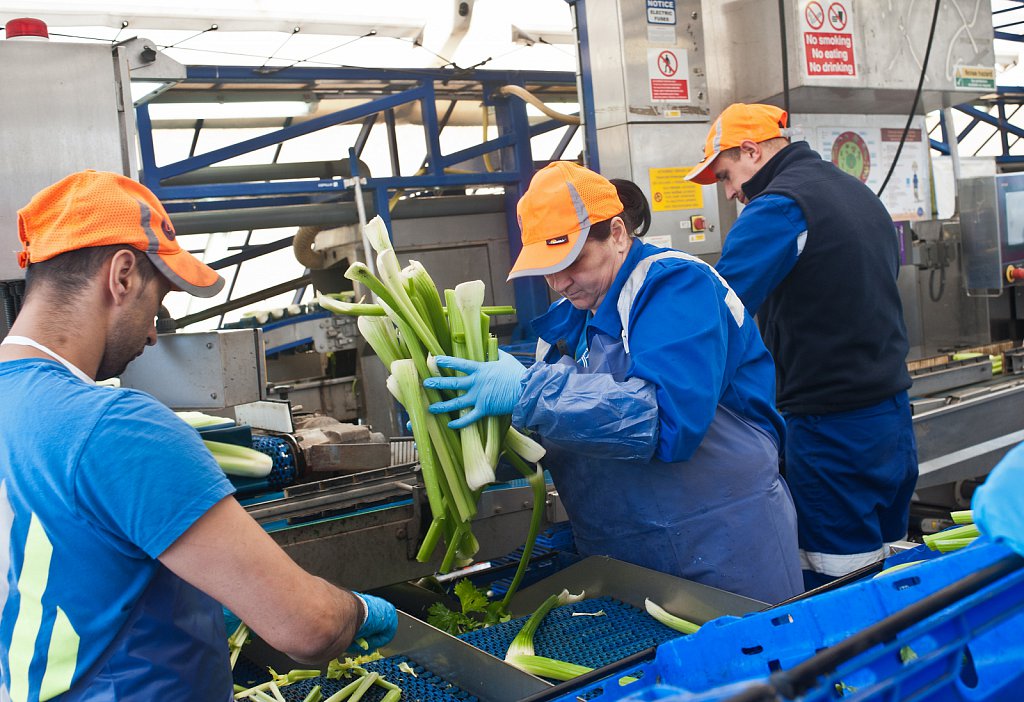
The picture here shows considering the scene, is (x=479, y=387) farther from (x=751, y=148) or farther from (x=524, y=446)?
(x=751, y=148)

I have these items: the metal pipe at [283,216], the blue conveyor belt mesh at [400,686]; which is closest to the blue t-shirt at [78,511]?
the blue conveyor belt mesh at [400,686]

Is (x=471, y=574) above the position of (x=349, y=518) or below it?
below

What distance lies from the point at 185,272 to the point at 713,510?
1.24 m

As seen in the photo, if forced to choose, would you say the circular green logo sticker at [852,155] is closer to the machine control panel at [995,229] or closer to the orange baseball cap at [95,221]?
the machine control panel at [995,229]

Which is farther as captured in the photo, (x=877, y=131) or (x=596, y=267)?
(x=877, y=131)

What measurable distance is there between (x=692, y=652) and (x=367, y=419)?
4.45 meters

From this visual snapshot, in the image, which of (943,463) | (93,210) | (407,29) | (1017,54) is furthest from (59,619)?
(1017,54)

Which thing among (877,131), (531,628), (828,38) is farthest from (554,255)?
(877,131)

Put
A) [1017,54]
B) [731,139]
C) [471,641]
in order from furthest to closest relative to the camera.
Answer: [1017,54] → [731,139] → [471,641]

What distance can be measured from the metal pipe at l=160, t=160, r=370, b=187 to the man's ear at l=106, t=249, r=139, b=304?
451 centimetres

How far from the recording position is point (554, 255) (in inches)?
81.0

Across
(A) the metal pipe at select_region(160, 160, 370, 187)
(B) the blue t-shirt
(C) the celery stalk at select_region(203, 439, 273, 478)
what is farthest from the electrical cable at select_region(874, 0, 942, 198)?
(B) the blue t-shirt

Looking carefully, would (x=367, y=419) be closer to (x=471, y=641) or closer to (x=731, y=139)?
(x=731, y=139)

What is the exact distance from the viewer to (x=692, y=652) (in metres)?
1.11
